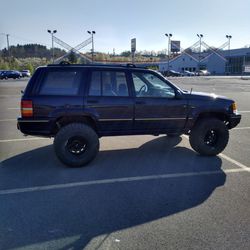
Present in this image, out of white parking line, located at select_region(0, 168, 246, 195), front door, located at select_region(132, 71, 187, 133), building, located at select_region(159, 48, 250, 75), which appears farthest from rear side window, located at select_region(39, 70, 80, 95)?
building, located at select_region(159, 48, 250, 75)

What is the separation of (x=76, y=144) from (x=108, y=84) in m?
1.33

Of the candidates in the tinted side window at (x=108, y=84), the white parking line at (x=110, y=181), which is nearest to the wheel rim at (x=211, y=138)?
the white parking line at (x=110, y=181)

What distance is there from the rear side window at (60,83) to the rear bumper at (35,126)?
1.77 feet

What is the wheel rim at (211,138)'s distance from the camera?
22.0 ft

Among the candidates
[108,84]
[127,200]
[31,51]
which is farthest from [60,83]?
[31,51]

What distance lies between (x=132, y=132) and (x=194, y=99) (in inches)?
58.9

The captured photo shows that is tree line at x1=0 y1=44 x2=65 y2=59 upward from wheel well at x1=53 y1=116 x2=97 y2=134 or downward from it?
upward

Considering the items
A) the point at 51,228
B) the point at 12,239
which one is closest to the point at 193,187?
the point at 51,228

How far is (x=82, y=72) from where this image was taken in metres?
5.87

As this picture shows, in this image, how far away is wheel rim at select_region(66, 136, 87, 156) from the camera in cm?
584

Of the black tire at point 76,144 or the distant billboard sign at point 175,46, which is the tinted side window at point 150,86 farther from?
the distant billboard sign at point 175,46

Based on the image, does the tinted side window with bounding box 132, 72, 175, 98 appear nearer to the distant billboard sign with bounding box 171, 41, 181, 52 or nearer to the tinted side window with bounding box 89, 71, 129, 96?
the tinted side window with bounding box 89, 71, 129, 96

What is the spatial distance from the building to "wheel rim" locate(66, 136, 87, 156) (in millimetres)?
88782

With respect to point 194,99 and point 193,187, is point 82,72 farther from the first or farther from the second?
point 193,187
